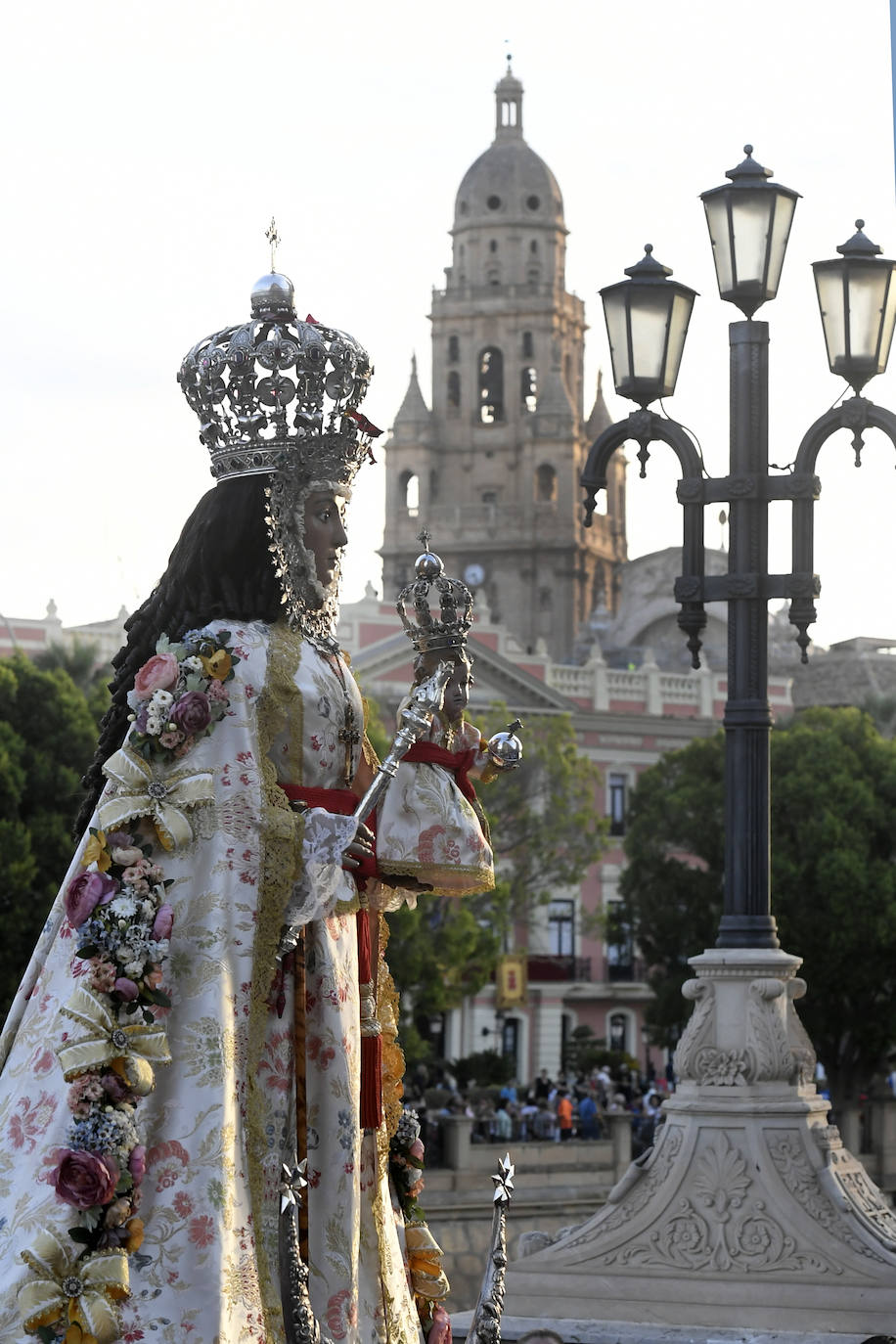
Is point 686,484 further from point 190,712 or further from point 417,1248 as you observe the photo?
point 190,712

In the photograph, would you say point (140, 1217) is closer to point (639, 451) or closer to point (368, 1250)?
point (368, 1250)

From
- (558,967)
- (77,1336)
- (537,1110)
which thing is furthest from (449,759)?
(558,967)

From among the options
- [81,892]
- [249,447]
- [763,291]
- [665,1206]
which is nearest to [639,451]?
[763,291]

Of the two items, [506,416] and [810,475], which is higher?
[506,416]

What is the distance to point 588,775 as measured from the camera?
47.8 m

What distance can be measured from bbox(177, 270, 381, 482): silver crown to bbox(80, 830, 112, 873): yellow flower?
111cm

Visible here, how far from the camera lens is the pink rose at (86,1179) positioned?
19.7 ft

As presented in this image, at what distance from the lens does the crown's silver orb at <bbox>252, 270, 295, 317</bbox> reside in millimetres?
6969

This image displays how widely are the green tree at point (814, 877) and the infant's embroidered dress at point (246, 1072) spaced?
3181cm

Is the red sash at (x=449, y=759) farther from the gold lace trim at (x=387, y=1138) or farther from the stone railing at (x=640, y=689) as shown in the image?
the stone railing at (x=640, y=689)

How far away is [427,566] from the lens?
697 centimetres

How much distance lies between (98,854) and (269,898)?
1.45ft

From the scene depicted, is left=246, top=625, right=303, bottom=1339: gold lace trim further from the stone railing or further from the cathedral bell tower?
the cathedral bell tower

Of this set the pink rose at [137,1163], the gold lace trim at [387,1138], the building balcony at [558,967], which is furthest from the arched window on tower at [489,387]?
the pink rose at [137,1163]
